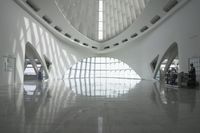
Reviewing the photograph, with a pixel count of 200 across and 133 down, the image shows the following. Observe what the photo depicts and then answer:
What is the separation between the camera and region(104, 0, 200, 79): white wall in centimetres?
1530

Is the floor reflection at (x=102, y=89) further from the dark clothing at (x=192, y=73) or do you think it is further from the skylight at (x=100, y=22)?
the skylight at (x=100, y=22)

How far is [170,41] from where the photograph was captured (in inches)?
818

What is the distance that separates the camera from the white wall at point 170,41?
15305 mm

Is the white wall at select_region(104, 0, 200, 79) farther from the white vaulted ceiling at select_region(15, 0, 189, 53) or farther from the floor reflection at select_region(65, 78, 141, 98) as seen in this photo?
the floor reflection at select_region(65, 78, 141, 98)

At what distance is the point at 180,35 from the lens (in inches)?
709

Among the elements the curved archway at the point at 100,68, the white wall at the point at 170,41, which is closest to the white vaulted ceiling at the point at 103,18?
the white wall at the point at 170,41

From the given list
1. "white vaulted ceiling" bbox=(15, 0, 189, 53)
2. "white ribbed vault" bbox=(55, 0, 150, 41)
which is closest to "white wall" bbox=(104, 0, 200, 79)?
"white vaulted ceiling" bbox=(15, 0, 189, 53)

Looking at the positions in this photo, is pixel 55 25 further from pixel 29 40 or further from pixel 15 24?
pixel 15 24

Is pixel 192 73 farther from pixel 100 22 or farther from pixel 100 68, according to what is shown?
pixel 100 68

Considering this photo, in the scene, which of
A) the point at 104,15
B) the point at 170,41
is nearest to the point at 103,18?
the point at 104,15

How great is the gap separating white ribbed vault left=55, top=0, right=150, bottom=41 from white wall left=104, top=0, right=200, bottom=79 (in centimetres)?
348

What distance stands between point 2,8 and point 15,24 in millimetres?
2363

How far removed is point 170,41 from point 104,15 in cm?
1645

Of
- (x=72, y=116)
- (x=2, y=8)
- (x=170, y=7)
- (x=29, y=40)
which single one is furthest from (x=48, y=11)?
(x=72, y=116)
